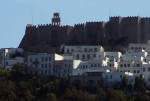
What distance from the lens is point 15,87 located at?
138250mm

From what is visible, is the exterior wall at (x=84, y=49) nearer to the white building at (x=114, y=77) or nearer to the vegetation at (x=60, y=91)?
the vegetation at (x=60, y=91)

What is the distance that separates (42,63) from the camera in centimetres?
14638

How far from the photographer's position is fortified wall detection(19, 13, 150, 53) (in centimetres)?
15050

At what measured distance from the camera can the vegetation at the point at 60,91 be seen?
132500 mm

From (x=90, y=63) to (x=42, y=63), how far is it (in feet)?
16.7

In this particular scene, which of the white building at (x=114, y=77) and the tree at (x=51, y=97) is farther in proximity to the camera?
the white building at (x=114, y=77)

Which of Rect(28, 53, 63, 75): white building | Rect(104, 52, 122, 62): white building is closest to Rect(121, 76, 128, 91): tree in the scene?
Rect(104, 52, 122, 62): white building

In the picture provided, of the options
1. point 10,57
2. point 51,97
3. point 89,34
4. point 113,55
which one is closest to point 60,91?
point 51,97

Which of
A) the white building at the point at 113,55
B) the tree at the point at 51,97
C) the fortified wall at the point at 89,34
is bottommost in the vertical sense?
the tree at the point at 51,97

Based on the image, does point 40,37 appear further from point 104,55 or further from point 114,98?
point 114,98

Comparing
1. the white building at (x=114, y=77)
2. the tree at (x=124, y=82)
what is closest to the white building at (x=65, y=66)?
the white building at (x=114, y=77)

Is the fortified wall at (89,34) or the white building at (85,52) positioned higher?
the fortified wall at (89,34)

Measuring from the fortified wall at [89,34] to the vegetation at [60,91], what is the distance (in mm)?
11572

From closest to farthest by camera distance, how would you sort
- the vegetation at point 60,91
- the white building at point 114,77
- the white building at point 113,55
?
the vegetation at point 60,91 → the white building at point 114,77 → the white building at point 113,55
